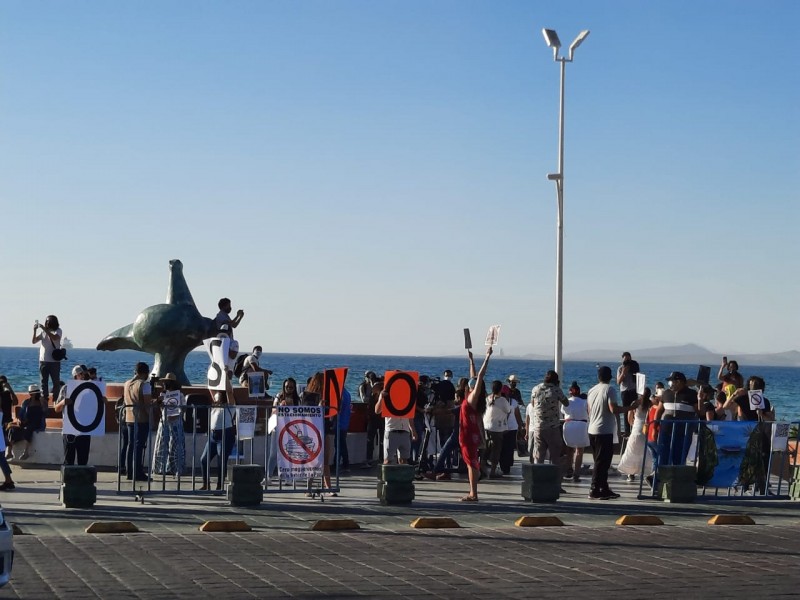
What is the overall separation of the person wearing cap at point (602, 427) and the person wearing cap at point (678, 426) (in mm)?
854

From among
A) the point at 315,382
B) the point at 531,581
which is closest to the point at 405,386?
the point at 315,382

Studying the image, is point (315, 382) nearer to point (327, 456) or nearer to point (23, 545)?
point (327, 456)

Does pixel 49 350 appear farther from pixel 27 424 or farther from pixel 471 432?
pixel 471 432

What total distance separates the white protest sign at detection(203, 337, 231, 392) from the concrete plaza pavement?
1971mm

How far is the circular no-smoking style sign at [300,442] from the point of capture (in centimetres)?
1770

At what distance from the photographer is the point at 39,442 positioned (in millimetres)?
Answer: 23078

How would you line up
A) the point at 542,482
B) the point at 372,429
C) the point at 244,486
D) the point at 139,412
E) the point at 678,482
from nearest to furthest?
1. the point at 244,486
2. the point at 542,482
3. the point at 678,482
4. the point at 139,412
5. the point at 372,429

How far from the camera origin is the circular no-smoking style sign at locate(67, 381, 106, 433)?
59.0 feet

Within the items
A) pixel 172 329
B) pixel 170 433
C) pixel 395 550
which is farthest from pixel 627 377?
pixel 172 329

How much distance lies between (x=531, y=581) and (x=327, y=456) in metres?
7.43

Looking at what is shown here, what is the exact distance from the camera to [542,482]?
18016 millimetres

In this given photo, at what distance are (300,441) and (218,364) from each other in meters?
2.59

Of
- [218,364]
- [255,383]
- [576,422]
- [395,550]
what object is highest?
[218,364]

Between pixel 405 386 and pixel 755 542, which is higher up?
pixel 405 386
